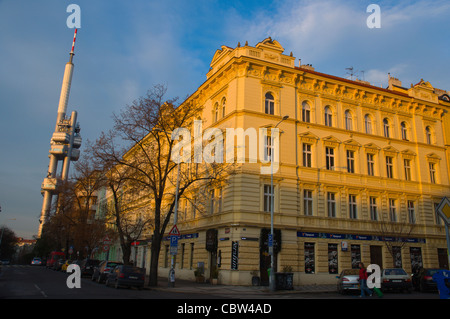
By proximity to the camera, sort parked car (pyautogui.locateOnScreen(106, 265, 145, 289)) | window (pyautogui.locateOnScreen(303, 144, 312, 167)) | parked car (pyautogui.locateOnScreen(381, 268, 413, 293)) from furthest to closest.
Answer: window (pyautogui.locateOnScreen(303, 144, 312, 167)) → parked car (pyautogui.locateOnScreen(381, 268, 413, 293)) → parked car (pyautogui.locateOnScreen(106, 265, 145, 289))

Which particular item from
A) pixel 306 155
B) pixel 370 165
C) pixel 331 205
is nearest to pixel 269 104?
pixel 306 155

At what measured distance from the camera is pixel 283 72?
31594 mm

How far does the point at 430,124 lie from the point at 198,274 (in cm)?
2817

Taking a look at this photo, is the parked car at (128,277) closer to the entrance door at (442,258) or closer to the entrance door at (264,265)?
the entrance door at (264,265)

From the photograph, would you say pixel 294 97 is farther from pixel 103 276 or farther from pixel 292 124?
pixel 103 276

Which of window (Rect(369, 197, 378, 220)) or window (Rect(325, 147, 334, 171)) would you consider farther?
window (Rect(369, 197, 378, 220))

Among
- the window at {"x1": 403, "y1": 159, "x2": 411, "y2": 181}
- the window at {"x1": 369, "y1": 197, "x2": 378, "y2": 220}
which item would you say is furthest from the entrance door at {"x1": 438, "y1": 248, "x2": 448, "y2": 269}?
the window at {"x1": 369, "y1": 197, "x2": 378, "y2": 220}

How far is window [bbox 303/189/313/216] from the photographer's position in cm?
2991

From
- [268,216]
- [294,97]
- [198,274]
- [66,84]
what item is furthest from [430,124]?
[66,84]

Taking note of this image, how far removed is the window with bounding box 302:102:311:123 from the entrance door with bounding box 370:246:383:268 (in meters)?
12.4

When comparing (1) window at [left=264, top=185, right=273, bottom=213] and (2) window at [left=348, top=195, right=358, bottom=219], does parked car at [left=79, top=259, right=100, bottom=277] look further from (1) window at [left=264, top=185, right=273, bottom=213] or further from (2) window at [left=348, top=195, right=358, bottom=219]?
(2) window at [left=348, top=195, right=358, bottom=219]

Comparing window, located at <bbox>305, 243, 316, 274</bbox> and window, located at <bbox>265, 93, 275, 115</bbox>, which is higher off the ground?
window, located at <bbox>265, 93, 275, 115</bbox>

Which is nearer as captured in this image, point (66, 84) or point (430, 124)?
point (430, 124)

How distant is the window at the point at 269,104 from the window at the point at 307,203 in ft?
23.7
